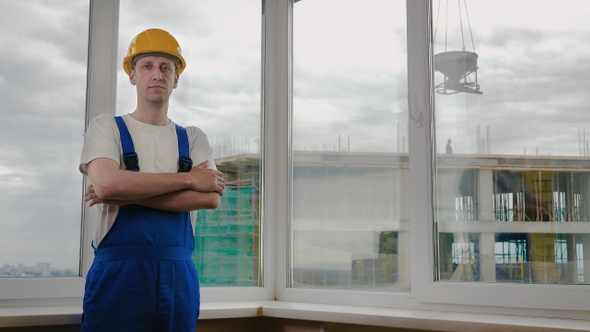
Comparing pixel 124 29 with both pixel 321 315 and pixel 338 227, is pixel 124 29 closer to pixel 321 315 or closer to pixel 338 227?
pixel 338 227

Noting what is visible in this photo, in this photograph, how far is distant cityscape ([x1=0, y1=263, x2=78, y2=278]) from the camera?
2.76 m

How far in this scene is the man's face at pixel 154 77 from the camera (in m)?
2.44

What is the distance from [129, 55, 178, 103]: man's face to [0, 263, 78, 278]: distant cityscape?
2.88 ft

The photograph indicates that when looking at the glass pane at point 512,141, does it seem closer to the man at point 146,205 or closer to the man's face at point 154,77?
the man at point 146,205

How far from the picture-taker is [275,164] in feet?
11.4

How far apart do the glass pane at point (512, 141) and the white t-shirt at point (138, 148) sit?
3.41 feet

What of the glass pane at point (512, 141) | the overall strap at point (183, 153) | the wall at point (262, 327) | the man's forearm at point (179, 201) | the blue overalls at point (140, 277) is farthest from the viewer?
the wall at point (262, 327)

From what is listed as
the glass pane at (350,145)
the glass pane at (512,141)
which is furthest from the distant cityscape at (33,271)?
the glass pane at (512,141)

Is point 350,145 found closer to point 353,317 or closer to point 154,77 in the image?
point 353,317

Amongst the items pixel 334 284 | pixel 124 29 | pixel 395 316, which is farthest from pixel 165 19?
pixel 395 316

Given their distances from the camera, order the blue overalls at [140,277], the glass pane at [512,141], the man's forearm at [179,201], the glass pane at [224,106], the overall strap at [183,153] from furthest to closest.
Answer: the glass pane at [224,106] → the glass pane at [512,141] → the overall strap at [183,153] → the man's forearm at [179,201] → the blue overalls at [140,277]

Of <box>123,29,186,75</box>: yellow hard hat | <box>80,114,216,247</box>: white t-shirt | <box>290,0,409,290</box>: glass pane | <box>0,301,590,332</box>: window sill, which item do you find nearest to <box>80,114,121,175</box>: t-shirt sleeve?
<box>80,114,216,247</box>: white t-shirt

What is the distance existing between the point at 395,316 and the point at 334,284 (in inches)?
24.9

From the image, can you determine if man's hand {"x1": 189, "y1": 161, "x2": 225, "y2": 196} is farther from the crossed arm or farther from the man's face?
the man's face
